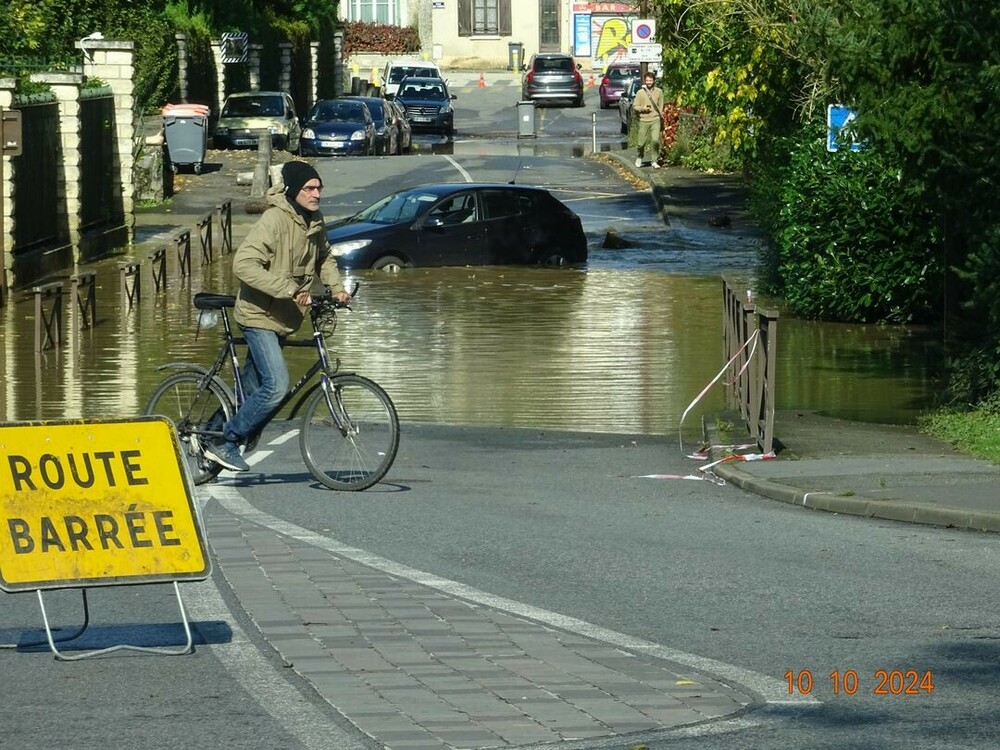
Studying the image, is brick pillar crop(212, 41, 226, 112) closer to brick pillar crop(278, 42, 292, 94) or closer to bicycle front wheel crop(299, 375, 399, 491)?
brick pillar crop(278, 42, 292, 94)

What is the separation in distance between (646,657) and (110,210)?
24.4 metres

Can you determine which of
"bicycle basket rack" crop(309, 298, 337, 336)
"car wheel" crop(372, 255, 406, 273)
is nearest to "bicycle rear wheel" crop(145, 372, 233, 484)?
"bicycle basket rack" crop(309, 298, 337, 336)

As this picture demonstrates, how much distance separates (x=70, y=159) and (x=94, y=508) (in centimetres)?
2117

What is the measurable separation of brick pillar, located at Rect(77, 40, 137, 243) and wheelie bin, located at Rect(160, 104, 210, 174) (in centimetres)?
1011

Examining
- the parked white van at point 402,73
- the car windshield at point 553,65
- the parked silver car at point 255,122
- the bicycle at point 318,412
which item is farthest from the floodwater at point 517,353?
the car windshield at point 553,65

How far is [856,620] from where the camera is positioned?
7.97m

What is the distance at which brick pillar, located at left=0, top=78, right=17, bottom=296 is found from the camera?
938 inches

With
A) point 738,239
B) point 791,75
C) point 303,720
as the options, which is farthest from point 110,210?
point 303,720

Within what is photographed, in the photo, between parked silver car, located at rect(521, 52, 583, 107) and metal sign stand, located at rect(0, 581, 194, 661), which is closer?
metal sign stand, located at rect(0, 581, 194, 661)

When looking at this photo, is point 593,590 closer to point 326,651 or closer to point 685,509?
point 326,651

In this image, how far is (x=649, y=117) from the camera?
4522 centimetres

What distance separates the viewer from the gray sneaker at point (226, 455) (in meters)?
11.5

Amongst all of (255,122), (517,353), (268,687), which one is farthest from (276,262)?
(255,122)
